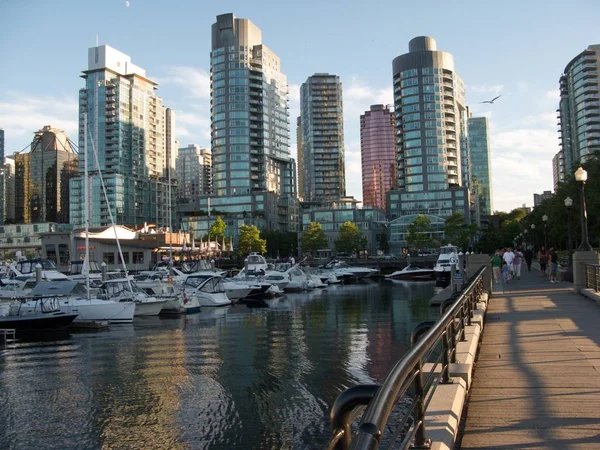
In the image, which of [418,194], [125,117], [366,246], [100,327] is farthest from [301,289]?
[125,117]

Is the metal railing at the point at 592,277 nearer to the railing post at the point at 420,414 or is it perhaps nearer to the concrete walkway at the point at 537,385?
the concrete walkway at the point at 537,385

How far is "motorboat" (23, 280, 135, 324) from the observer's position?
3291 centimetres

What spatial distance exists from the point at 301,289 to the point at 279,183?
128 m

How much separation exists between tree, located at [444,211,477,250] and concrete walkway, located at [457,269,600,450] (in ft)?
360

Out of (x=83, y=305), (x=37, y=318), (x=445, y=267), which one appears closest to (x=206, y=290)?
(x=83, y=305)

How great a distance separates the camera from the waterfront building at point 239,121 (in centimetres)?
16888

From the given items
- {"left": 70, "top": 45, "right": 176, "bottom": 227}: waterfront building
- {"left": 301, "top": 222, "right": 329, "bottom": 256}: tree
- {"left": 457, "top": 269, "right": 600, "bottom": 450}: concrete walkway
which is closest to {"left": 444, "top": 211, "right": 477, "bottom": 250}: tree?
{"left": 301, "top": 222, "right": 329, "bottom": 256}: tree

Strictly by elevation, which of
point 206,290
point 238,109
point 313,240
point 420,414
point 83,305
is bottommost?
point 206,290

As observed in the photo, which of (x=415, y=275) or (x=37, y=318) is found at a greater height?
(x=37, y=318)

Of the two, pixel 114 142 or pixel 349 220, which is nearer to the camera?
pixel 349 220

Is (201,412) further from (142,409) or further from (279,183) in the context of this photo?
(279,183)

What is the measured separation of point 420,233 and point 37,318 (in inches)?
4129

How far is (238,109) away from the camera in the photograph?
169 meters

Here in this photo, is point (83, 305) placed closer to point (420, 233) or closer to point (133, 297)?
point (133, 297)
